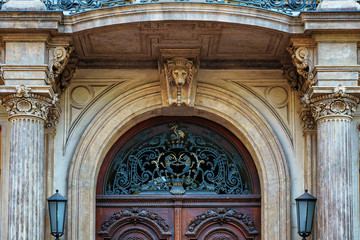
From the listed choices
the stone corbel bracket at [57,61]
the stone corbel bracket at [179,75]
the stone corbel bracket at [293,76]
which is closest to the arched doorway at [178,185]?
the stone corbel bracket at [179,75]

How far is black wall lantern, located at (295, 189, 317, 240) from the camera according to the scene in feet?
40.0

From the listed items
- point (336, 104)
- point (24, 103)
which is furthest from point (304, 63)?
point (24, 103)

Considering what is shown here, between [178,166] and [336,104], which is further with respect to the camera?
[178,166]

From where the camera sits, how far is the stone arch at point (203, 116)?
43.5 ft

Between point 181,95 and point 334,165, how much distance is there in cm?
257

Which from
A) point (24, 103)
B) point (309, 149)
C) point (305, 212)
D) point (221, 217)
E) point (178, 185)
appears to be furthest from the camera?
point (178, 185)

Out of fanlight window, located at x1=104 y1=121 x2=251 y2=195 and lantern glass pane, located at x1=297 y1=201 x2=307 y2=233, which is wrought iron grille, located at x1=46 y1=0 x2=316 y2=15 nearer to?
fanlight window, located at x1=104 y1=121 x2=251 y2=195

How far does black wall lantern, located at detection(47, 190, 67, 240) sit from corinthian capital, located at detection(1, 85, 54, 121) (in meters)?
1.10

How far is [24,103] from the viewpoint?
12359 mm

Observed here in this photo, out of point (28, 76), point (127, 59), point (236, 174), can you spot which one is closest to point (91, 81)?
point (127, 59)

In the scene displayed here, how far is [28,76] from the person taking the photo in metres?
12.4

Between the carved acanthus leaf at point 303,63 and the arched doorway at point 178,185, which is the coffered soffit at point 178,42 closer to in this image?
the carved acanthus leaf at point 303,63

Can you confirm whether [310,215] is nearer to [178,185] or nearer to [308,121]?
[308,121]

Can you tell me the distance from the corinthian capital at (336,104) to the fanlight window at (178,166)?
1.92m
